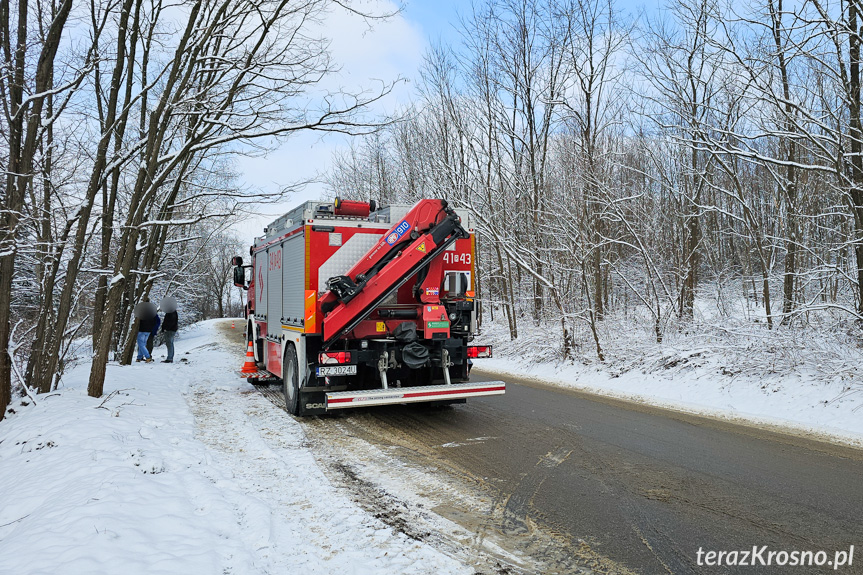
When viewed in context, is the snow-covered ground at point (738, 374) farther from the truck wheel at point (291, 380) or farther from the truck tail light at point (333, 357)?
the truck wheel at point (291, 380)

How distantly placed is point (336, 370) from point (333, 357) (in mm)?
188

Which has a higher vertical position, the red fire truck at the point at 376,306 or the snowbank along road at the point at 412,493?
the red fire truck at the point at 376,306

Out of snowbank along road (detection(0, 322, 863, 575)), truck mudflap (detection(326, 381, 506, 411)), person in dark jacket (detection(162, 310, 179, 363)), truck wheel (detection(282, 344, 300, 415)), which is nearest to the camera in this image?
snowbank along road (detection(0, 322, 863, 575))

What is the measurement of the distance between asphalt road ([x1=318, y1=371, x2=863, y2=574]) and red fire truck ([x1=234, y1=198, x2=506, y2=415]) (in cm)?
63

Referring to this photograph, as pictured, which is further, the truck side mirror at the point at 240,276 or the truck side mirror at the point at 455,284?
the truck side mirror at the point at 240,276

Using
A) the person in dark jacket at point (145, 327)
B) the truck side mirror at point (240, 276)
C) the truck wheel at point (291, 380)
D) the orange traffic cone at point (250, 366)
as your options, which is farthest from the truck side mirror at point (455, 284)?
the person in dark jacket at point (145, 327)

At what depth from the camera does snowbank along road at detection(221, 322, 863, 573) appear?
380cm

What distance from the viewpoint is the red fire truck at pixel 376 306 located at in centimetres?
764

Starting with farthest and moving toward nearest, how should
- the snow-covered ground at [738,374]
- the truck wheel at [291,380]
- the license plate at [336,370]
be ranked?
the truck wheel at [291,380] → the snow-covered ground at [738,374] → the license plate at [336,370]

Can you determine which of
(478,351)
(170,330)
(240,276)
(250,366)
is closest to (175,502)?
(478,351)

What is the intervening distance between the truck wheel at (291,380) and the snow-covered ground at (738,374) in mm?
5711

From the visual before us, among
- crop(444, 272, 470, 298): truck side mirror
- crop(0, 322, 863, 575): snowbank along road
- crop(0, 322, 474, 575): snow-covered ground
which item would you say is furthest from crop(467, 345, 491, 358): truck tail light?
crop(0, 322, 474, 575): snow-covered ground

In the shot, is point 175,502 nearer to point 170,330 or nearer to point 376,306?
point 376,306

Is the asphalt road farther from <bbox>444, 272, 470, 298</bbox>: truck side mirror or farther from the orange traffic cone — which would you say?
the orange traffic cone
